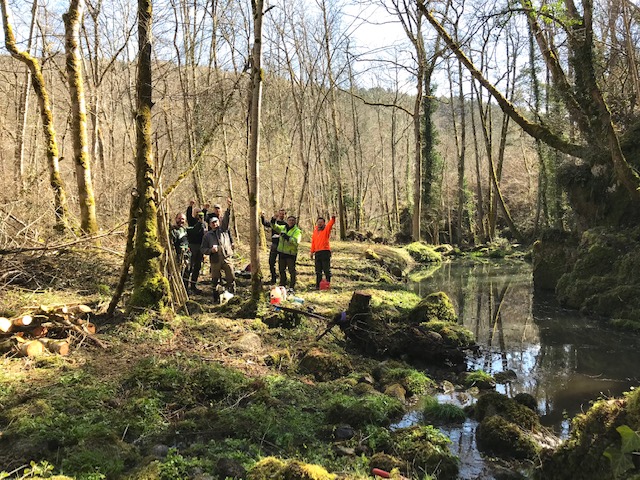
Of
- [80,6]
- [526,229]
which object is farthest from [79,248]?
[526,229]

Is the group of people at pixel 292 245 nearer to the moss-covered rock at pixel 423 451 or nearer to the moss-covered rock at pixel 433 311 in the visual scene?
the moss-covered rock at pixel 433 311

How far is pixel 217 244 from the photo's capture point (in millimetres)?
10445

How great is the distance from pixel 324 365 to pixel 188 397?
2259mm

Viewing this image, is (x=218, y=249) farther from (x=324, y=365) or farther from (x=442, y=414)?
(x=442, y=414)

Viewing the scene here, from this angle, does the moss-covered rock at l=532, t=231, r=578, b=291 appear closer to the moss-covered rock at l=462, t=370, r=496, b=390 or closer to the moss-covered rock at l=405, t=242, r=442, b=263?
the moss-covered rock at l=462, t=370, r=496, b=390

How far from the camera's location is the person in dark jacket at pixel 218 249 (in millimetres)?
10430

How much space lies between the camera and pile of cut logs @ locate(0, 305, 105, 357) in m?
6.24

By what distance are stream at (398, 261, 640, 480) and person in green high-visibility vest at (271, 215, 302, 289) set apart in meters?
4.54

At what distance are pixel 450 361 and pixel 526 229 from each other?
30597 mm

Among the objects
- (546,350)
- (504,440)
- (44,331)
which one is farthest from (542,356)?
(44,331)

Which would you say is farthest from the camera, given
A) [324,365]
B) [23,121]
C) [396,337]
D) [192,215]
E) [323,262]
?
[23,121]

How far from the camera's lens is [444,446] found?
5.16m

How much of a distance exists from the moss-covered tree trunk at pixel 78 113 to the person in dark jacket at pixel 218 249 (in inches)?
102

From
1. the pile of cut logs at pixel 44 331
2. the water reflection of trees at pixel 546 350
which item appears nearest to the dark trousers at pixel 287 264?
the water reflection of trees at pixel 546 350
